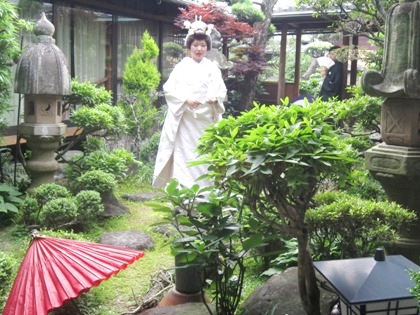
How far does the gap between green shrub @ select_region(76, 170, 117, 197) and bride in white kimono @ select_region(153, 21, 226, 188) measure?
657 millimetres

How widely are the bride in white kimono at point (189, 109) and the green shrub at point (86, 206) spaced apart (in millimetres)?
1016

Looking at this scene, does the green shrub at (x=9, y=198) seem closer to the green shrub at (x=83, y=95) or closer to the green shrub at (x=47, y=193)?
the green shrub at (x=47, y=193)

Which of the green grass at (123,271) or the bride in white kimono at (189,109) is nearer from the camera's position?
the green grass at (123,271)

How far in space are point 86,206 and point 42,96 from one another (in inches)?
66.4

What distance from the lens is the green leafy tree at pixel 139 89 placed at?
1092 cm

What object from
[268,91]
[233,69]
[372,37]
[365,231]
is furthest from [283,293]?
[268,91]

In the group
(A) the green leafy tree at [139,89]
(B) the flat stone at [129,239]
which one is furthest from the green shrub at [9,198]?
(A) the green leafy tree at [139,89]

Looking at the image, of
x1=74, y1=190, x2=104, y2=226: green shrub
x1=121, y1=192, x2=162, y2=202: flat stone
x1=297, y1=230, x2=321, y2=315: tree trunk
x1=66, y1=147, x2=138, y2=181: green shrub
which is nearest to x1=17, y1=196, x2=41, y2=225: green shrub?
x1=74, y1=190, x2=104, y2=226: green shrub

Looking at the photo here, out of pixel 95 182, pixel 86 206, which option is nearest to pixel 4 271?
pixel 86 206

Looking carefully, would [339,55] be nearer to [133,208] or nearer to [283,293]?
[133,208]

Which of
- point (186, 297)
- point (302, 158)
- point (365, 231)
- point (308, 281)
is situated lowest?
point (186, 297)

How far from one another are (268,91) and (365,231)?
600 inches

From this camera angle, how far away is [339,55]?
9.53m

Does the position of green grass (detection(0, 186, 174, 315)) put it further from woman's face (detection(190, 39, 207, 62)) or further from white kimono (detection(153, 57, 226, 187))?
woman's face (detection(190, 39, 207, 62))
